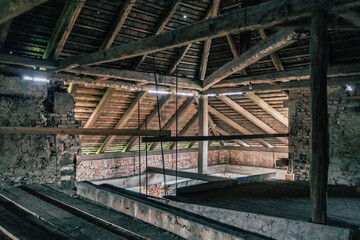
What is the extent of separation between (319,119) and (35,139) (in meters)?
4.69

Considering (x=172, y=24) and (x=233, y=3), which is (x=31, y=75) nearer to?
(x=172, y=24)

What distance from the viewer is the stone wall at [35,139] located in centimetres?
529

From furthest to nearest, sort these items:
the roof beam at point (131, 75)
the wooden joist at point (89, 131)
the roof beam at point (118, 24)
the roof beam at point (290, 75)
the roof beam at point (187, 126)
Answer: the roof beam at point (187, 126) < the roof beam at point (131, 75) < the roof beam at point (290, 75) < the roof beam at point (118, 24) < the wooden joist at point (89, 131)

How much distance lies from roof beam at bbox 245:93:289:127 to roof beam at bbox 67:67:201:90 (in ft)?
5.24

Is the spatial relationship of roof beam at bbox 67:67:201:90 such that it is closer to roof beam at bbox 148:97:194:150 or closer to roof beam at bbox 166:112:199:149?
roof beam at bbox 148:97:194:150

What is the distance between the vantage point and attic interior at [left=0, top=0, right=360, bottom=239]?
2.88m

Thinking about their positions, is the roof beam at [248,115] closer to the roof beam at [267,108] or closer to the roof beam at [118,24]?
the roof beam at [267,108]

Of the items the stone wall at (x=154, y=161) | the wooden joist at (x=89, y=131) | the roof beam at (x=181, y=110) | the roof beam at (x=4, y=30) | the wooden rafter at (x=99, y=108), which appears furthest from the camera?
the roof beam at (x=181, y=110)

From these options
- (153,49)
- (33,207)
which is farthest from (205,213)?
(153,49)

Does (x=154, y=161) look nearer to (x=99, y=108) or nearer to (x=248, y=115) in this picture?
(x=99, y=108)

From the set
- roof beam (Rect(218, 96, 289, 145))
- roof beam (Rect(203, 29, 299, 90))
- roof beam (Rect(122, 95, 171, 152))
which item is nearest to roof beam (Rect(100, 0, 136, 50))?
roof beam (Rect(203, 29, 299, 90))

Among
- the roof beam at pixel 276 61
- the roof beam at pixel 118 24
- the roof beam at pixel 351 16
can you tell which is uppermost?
the roof beam at pixel 118 24

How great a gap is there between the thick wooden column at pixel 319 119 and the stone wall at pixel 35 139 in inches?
180

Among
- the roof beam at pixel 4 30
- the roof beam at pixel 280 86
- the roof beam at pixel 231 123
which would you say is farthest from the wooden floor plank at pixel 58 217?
the roof beam at pixel 231 123
